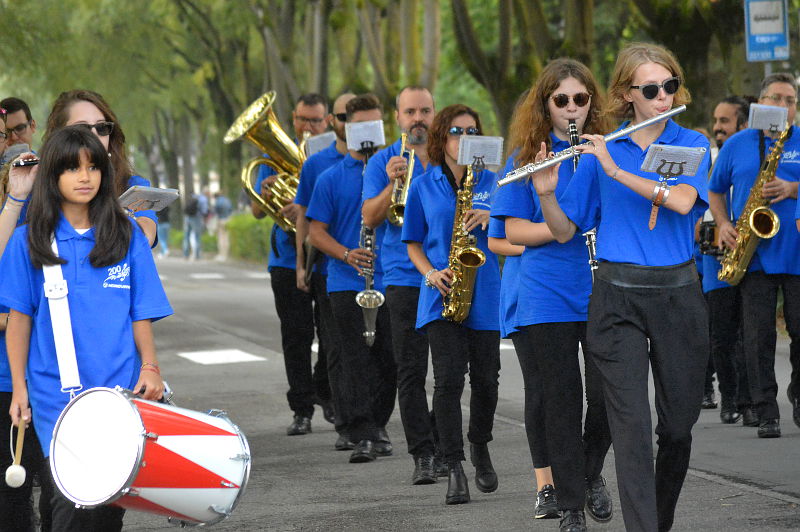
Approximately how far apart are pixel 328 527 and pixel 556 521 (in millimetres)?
1059

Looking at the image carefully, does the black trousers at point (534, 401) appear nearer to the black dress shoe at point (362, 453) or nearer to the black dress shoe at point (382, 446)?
the black dress shoe at point (362, 453)

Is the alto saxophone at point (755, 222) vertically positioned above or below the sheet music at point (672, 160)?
below

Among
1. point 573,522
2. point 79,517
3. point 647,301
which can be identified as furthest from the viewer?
point 573,522

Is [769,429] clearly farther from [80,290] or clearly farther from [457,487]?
[80,290]

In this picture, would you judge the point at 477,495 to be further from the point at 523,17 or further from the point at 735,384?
the point at 523,17

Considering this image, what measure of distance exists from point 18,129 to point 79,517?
334 centimetres

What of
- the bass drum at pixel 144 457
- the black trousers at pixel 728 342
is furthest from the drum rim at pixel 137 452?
the black trousers at pixel 728 342

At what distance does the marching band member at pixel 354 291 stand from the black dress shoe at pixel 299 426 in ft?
2.73

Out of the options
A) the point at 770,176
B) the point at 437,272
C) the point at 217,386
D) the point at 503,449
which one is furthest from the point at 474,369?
the point at 217,386

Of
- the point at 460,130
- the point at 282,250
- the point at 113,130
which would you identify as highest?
the point at 113,130

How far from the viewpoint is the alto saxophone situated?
9.00 metres

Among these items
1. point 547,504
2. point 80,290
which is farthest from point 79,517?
point 547,504

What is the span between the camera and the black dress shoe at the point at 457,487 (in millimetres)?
7355

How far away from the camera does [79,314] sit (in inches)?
198
